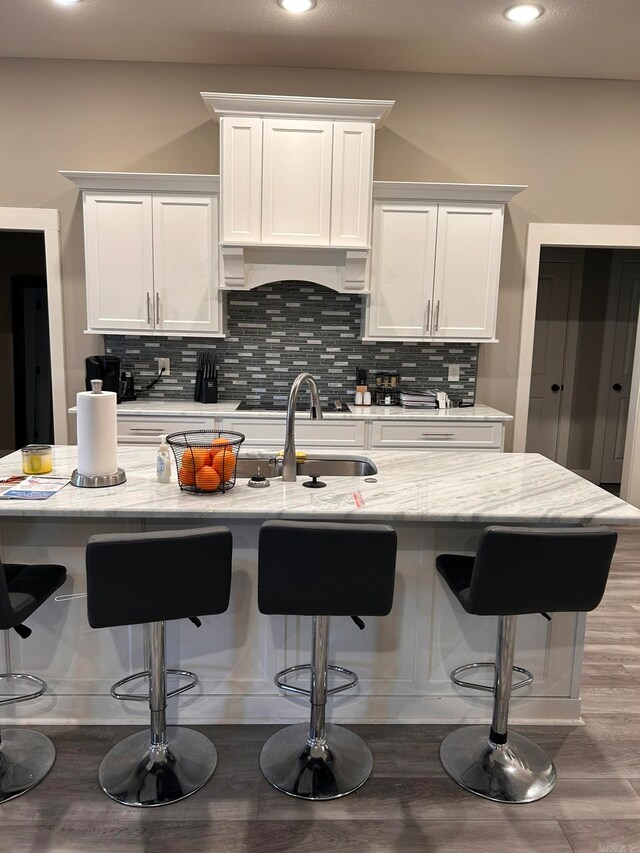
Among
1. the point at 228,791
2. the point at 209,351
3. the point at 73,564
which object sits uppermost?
the point at 209,351

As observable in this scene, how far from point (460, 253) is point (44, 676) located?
3351mm

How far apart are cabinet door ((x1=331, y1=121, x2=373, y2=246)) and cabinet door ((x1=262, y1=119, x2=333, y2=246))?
0.05m

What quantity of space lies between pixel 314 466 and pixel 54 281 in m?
2.69

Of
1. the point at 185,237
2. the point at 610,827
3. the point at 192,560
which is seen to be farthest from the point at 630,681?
the point at 185,237

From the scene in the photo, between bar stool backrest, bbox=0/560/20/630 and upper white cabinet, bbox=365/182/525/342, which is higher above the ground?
upper white cabinet, bbox=365/182/525/342

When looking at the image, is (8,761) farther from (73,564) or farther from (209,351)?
(209,351)

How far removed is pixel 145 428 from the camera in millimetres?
4059

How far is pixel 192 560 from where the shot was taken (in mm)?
1783

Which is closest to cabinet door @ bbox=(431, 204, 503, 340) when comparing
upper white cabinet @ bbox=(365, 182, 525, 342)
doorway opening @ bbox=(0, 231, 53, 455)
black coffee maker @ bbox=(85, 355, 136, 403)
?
upper white cabinet @ bbox=(365, 182, 525, 342)

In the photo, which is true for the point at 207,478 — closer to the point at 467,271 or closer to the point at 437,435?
the point at 437,435

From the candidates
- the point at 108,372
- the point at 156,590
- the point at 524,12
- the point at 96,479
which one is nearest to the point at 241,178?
the point at 108,372

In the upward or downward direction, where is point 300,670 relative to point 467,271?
downward

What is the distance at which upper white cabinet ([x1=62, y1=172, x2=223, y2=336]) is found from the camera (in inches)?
160

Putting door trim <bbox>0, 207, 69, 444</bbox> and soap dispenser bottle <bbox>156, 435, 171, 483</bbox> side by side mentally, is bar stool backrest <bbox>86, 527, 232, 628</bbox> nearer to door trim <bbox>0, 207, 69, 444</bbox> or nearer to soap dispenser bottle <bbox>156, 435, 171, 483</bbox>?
soap dispenser bottle <bbox>156, 435, 171, 483</bbox>
